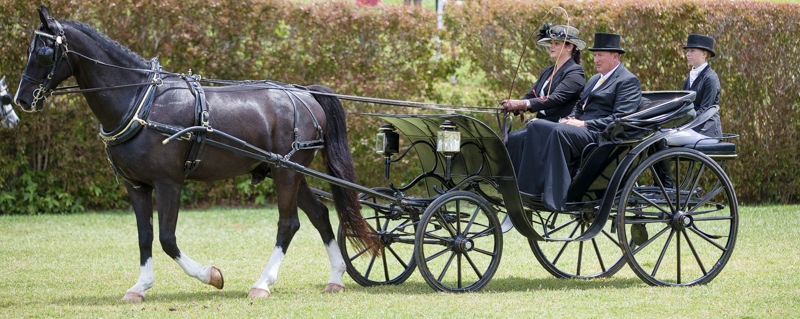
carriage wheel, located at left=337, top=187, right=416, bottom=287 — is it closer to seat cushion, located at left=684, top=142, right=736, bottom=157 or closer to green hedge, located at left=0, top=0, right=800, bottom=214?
seat cushion, located at left=684, top=142, right=736, bottom=157

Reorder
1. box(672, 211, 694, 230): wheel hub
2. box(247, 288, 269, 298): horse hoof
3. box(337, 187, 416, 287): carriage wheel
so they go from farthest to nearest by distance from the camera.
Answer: box(337, 187, 416, 287): carriage wheel
box(672, 211, 694, 230): wheel hub
box(247, 288, 269, 298): horse hoof

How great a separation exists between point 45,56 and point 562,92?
3.56m

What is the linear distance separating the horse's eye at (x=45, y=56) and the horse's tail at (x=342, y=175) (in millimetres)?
1936

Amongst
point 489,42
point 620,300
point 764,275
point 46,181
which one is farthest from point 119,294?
point 489,42

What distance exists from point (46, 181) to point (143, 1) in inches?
109

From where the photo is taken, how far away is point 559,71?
20.0 feet

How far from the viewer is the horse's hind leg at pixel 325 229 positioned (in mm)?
5859

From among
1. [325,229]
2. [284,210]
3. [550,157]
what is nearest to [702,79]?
[550,157]

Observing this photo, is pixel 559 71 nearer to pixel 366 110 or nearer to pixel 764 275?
pixel 764 275

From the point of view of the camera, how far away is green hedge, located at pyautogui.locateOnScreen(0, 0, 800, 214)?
406 inches

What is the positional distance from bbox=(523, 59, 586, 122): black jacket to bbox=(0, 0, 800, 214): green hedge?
192 inches

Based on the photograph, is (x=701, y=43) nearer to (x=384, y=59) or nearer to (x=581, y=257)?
(x=581, y=257)

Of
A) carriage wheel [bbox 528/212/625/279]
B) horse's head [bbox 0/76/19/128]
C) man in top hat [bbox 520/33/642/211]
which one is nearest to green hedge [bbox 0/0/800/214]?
horse's head [bbox 0/76/19/128]

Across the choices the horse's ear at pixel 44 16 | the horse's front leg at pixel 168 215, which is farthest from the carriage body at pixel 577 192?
the horse's ear at pixel 44 16
